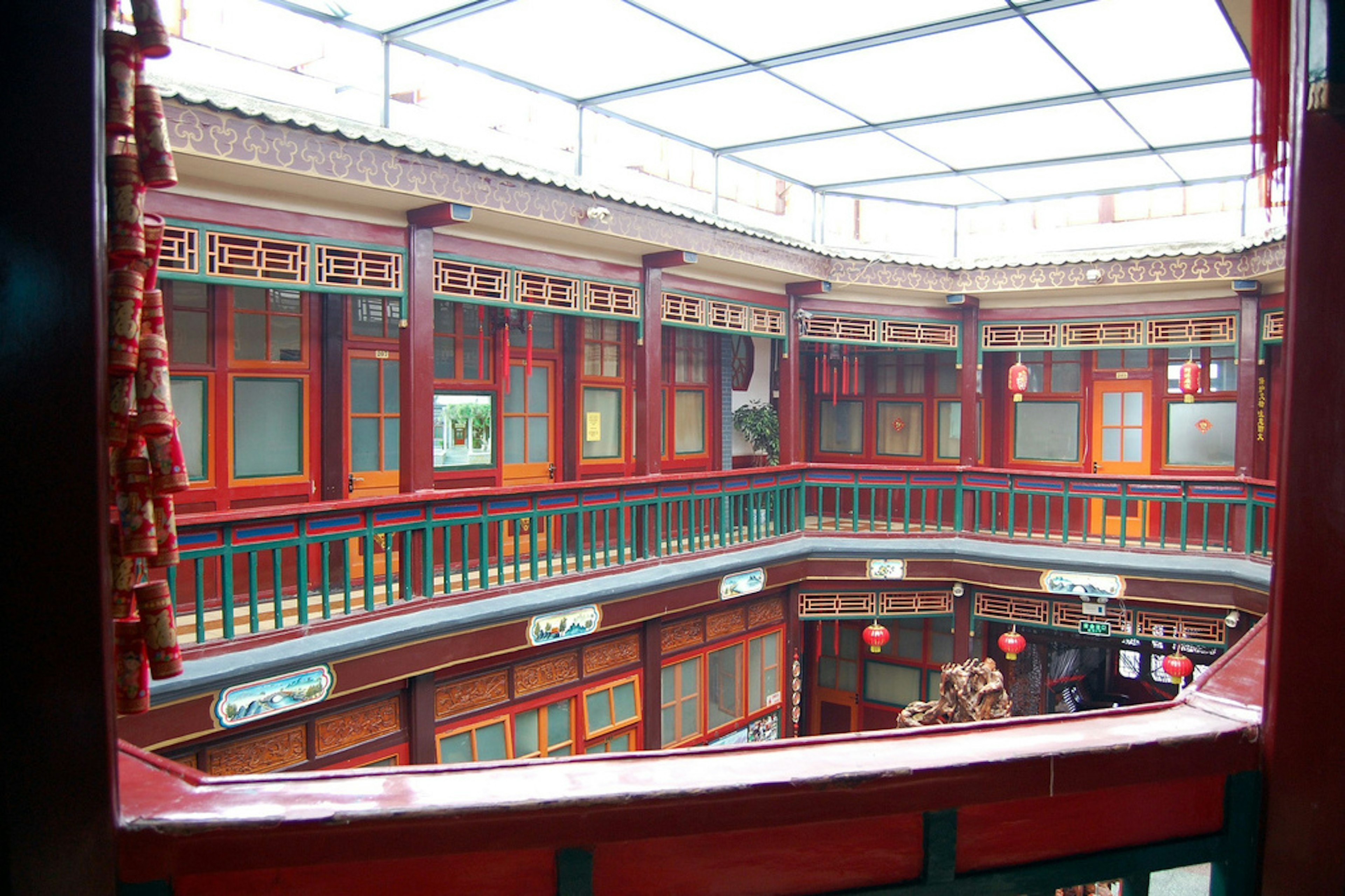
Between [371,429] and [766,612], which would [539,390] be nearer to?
[371,429]

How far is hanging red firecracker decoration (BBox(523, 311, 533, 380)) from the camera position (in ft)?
23.4

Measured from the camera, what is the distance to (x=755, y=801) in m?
1.19

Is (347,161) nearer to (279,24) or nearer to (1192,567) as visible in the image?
(279,24)

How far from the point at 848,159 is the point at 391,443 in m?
5.13

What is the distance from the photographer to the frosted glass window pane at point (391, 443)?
7105mm

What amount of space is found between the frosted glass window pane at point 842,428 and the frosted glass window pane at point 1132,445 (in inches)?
122

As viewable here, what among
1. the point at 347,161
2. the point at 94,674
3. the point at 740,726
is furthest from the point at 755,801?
the point at 740,726

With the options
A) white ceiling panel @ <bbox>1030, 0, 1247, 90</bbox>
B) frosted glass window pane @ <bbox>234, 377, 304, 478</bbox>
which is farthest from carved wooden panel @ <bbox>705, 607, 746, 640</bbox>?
white ceiling panel @ <bbox>1030, 0, 1247, 90</bbox>

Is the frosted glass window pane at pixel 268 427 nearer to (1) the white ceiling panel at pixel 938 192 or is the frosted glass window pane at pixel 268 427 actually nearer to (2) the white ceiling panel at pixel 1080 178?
(1) the white ceiling panel at pixel 938 192

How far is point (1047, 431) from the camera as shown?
10.9m

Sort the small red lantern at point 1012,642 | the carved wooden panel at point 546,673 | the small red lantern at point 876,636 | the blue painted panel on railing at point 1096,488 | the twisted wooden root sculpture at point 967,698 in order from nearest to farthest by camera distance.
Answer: the carved wooden panel at point 546,673
the twisted wooden root sculpture at point 967,698
the blue painted panel on railing at point 1096,488
the small red lantern at point 876,636
the small red lantern at point 1012,642

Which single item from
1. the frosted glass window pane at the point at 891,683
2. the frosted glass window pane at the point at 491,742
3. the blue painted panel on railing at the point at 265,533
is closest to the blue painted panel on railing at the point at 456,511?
the blue painted panel on railing at the point at 265,533

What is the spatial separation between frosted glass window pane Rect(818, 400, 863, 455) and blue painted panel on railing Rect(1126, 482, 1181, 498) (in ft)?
12.8

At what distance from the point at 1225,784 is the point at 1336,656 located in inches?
10.1
